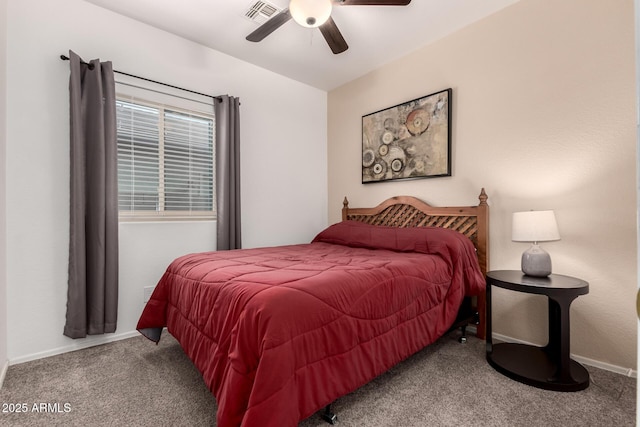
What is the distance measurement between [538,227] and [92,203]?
3073mm

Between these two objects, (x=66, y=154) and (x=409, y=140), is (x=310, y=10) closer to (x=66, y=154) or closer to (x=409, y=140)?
(x=409, y=140)

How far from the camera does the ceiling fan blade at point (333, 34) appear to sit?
215 cm

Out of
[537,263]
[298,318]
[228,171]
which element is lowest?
[298,318]

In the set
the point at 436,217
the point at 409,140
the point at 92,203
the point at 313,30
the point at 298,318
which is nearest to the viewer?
the point at 298,318

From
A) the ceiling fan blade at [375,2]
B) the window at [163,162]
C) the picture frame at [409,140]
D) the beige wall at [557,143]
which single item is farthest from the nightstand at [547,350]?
the window at [163,162]

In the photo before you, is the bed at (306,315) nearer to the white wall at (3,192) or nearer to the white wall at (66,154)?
the white wall at (66,154)

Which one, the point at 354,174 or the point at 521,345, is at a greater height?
the point at 354,174

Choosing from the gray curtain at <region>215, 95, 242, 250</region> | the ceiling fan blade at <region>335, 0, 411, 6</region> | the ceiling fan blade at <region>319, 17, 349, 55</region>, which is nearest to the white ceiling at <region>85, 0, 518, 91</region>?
the ceiling fan blade at <region>319, 17, 349, 55</region>

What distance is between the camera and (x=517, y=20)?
2.37 m

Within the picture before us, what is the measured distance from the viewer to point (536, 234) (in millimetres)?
1900

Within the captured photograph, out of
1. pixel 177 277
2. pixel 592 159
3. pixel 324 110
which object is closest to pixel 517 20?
pixel 592 159

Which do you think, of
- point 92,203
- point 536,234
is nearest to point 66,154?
point 92,203

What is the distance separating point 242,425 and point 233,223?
209 centimetres

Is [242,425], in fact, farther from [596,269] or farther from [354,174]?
[354,174]
